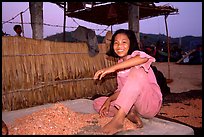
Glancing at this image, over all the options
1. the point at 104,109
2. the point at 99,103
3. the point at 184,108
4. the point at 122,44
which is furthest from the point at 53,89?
the point at 184,108

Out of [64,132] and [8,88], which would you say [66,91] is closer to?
[8,88]

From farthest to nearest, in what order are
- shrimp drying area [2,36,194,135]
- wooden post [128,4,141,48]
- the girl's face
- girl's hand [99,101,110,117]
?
wooden post [128,4,141,48]
girl's hand [99,101,110,117]
the girl's face
shrimp drying area [2,36,194,135]

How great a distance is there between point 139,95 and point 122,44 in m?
0.55

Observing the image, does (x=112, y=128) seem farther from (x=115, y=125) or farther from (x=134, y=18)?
(x=134, y=18)

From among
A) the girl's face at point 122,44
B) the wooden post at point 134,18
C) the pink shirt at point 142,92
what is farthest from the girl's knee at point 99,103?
the wooden post at point 134,18

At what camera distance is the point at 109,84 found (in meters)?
4.98

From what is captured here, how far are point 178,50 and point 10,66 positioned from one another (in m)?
13.1

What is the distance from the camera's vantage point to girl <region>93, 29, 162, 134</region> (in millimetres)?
2129

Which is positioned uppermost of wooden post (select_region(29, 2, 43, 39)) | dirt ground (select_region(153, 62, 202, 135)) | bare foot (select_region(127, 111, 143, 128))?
A: wooden post (select_region(29, 2, 43, 39))

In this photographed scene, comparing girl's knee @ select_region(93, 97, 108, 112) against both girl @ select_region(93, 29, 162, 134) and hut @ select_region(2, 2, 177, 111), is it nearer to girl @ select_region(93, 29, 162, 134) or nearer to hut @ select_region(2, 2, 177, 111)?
girl @ select_region(93, 29, 162, 134)

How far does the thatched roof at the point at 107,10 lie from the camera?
713cm

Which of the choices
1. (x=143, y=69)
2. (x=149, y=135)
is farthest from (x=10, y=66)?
(x=149, y=135)

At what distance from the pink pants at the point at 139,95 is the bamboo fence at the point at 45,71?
1.72m

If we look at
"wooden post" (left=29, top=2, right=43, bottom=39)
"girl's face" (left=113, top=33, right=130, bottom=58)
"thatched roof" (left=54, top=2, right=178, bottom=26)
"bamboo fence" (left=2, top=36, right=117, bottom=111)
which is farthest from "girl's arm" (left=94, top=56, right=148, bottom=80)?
"thatched roof" (left=54, top=2, right=178, bottom=26)
